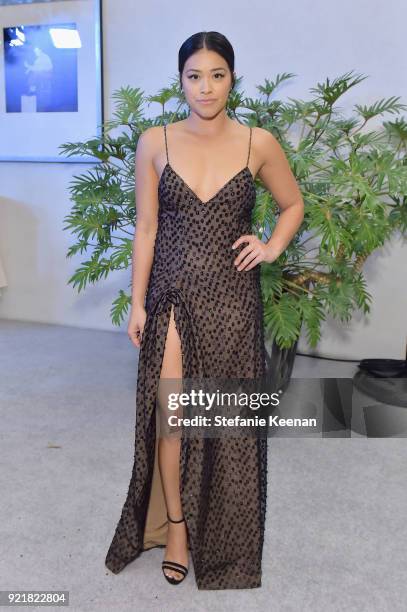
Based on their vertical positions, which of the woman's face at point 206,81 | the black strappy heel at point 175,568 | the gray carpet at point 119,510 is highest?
the woman's face at point 206,81

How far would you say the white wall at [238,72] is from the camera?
3188 mm

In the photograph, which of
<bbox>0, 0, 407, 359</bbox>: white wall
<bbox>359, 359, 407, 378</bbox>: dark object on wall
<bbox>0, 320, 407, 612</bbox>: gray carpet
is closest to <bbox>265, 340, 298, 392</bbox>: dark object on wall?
<bbox>0, 320, 407, 612</bbox>: gray carpet

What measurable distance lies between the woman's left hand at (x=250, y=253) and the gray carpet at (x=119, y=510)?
84 cm

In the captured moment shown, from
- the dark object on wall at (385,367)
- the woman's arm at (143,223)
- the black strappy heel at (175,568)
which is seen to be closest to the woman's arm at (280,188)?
the woman's arm at (143,223)

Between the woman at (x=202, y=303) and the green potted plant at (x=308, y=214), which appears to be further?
the green potted plant at (x=308, y=214)

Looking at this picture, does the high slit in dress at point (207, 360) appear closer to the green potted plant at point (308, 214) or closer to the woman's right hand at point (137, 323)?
the woman's right hand at point (137, 323)

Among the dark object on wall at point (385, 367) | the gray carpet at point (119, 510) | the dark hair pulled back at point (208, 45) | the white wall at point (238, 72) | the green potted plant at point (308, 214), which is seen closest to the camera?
the dark hair pulled back at point (208, 45)

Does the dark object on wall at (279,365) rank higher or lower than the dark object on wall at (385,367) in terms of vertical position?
higher

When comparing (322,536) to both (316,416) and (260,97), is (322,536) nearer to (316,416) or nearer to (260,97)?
(316,416)

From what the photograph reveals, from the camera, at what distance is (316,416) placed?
2.77 metres

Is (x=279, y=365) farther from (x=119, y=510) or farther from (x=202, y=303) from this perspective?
(x=202, y=303)

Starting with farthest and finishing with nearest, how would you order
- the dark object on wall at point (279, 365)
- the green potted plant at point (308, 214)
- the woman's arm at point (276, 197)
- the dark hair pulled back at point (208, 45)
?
the dark object on wall at point (279, 365), the green potted plant at point (308, 214), the woman's arm at point (276, 197), the dark hair pulled back at point (208, 45)

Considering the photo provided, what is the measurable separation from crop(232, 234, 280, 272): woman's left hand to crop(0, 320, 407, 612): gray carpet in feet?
2.75

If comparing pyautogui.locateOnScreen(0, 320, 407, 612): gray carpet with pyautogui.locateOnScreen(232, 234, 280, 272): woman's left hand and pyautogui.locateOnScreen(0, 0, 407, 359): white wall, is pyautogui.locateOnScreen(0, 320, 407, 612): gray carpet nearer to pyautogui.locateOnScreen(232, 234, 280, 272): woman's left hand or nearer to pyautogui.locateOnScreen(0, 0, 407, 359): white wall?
pyautogui.locateOnScreen(232, 234, 280, 272): woman's left hand
